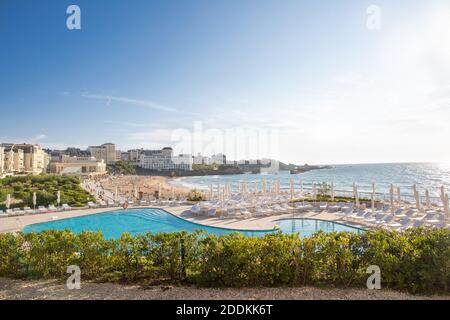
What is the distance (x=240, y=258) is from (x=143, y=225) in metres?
10.5

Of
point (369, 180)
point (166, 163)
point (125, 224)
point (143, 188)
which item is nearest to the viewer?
point (125, 224)

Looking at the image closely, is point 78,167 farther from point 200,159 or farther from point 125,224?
point 125,224

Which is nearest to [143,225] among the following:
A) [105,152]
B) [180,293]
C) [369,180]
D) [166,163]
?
[180,293]

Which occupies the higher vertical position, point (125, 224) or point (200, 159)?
point (200, 159)

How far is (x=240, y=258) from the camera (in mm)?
5039

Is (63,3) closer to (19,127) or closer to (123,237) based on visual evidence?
(123,237)

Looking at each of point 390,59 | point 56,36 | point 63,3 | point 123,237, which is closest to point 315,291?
point 123,237

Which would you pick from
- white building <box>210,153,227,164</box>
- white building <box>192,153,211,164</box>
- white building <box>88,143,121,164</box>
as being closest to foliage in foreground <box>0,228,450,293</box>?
white building <box>210,153,227,164</box>

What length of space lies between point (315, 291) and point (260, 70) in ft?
32.8

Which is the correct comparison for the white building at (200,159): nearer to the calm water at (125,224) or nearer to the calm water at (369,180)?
the calm water at (369,180)

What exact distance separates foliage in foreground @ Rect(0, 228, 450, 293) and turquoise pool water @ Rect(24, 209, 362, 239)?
20.3 feet

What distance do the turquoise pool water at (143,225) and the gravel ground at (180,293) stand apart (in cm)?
667

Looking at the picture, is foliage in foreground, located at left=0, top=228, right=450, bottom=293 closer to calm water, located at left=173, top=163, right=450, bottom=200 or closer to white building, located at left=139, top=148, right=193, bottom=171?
calm water, located at left=173, top=163, right=450, bottom=200
